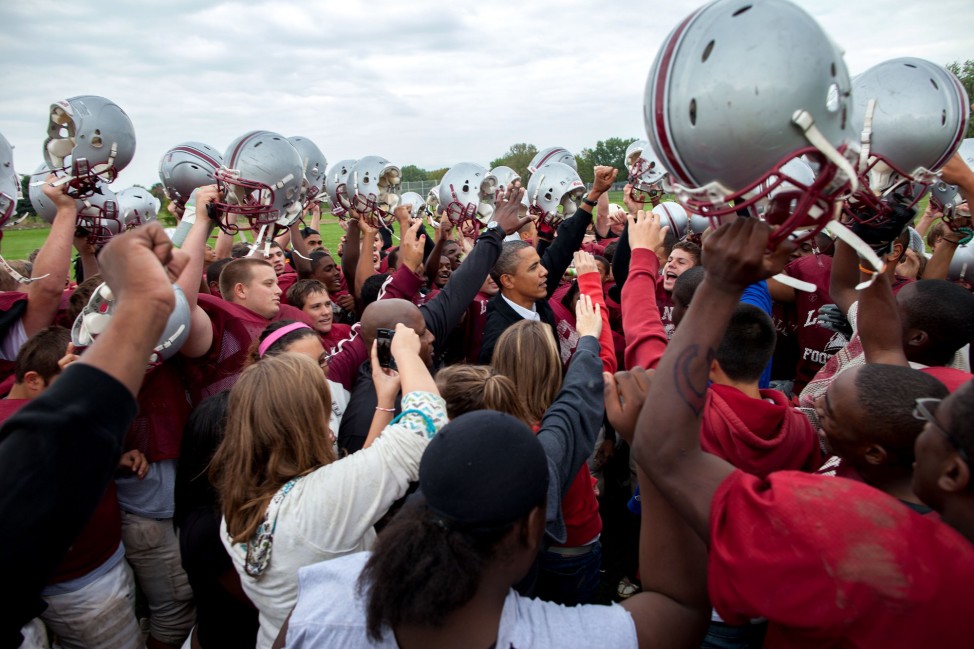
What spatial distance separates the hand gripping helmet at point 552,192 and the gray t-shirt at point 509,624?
263 inches

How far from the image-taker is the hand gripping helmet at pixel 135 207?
7602 millimetres

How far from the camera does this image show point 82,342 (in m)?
2.80

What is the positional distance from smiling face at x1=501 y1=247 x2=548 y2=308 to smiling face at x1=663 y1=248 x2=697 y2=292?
1.16 meters

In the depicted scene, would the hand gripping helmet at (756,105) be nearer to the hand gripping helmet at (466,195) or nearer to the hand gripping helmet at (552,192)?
the hand gripping helmet at (552,192)

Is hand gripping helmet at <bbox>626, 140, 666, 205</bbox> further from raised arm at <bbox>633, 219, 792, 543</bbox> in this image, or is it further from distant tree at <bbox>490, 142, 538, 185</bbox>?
distant tree at <bbox>490, 142, 538, 185</bbox>

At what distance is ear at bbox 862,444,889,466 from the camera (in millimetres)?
1964

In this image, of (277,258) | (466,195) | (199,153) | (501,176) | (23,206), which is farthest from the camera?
(501,176)

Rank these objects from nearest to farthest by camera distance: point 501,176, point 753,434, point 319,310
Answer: point 753,434
point 319,310
point 501,176

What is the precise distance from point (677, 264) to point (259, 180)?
134 inches

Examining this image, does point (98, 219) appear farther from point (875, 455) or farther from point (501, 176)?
point (875, 455)

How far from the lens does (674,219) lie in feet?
22.3

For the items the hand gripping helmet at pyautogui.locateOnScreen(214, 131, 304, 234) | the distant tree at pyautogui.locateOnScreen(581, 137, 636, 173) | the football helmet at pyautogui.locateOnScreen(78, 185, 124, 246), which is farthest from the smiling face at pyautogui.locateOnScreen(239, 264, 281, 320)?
the distant tree at pyautogui.locateOnScreen(581, 137, 636, 173)

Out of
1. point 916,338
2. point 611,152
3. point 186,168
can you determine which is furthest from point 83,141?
point 611,152

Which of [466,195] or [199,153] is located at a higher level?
[199,153]
